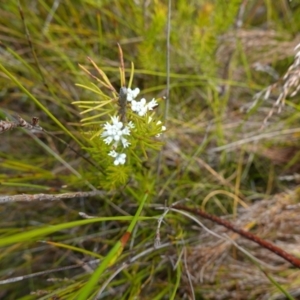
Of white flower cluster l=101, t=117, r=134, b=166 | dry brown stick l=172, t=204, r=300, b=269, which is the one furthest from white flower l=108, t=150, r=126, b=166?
dry brown stick l=172, t=204, r=300, b=269

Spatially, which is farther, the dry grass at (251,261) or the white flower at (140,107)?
the dry grass at (251,261)

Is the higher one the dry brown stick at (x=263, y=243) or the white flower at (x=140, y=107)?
the white flower at (x=140, y=107)

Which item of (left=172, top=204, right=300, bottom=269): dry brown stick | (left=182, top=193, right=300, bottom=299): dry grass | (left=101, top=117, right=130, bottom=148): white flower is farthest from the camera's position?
(left=182, top=193, right=300, bottom=299): dry grass

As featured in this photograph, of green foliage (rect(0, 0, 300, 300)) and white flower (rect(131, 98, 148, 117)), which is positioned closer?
white flower (rect(131, 98, 148, 117))

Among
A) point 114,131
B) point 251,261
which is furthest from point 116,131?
point 251,261

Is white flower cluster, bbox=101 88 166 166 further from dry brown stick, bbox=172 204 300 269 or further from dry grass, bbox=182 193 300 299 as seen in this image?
dry grass, bbox=182 193 300 299

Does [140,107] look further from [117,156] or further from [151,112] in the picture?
[151,112]

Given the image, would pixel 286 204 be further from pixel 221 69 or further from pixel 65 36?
pixel 65 36

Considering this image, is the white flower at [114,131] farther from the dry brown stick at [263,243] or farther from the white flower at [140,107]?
the dry brown stick at [263,243]

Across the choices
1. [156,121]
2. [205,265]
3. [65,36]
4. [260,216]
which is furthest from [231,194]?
[65,36]

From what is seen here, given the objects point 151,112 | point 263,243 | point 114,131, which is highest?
point 151,112

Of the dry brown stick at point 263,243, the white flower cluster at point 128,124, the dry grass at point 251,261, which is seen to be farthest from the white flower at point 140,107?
the dry grass at point 251,261
